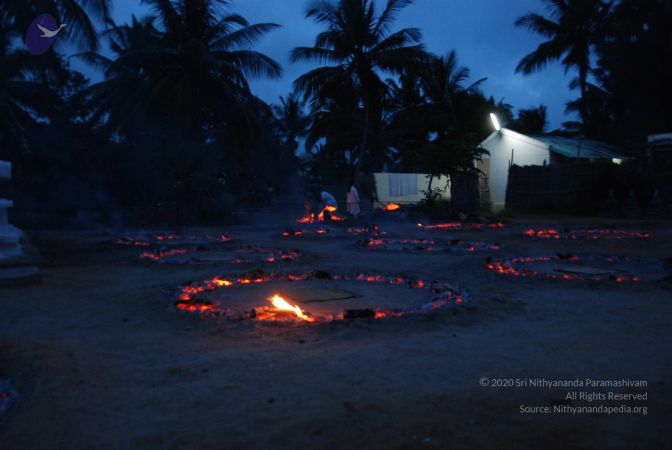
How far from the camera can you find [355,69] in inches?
926

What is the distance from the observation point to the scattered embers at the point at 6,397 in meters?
3.15

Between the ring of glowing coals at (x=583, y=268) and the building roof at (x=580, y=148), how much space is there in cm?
1505

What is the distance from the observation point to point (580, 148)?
944 inches

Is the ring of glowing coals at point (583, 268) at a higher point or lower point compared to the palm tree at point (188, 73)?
lower

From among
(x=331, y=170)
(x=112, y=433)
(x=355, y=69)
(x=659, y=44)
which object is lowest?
(x=112, y=433)

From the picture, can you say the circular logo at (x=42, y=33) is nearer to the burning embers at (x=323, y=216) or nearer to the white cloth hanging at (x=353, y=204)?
the burning embers at (x=323, y=216)

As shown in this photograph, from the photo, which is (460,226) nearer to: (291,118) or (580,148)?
(580,148)

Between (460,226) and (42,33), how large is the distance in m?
12.6

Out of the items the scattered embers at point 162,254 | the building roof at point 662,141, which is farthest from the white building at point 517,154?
the scattered embers at point 162,254

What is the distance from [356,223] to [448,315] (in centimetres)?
1181

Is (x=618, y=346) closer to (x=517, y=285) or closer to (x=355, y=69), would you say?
(x=517, y=285)

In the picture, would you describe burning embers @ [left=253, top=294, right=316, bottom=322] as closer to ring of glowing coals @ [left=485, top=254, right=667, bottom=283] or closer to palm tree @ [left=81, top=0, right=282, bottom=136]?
ring of glowing coals @ [left=485, top=254, right=667, bottom=283]

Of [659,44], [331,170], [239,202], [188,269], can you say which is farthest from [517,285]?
[331,170]

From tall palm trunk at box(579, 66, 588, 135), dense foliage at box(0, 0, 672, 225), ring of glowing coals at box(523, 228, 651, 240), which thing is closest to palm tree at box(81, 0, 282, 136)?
dense foliage at box(0, 0, 672, 225)
